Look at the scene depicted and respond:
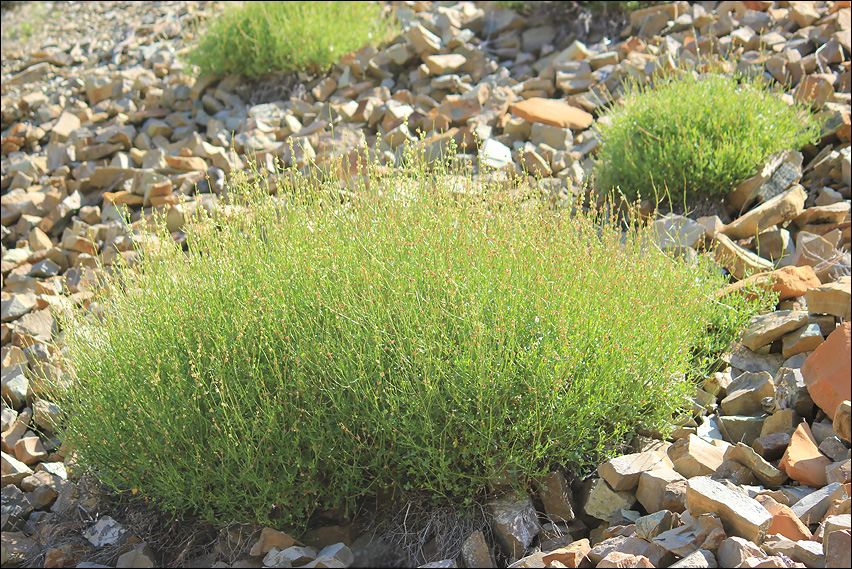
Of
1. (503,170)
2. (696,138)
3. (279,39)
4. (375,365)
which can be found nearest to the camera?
(375,365)

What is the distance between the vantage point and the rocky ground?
2.36 m

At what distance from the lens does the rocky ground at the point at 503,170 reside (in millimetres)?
2363

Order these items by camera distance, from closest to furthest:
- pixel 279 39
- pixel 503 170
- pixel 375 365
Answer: pixel 375 365 < pixel 503 170 < pixel 279 39

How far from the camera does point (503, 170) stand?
440 centimetres

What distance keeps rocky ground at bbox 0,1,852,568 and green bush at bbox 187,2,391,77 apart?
0.48 feet

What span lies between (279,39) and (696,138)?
12.2ft

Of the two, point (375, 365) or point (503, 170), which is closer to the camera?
point (375, 365)

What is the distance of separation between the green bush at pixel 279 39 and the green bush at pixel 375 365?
3633 millimetres

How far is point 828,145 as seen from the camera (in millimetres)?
4336

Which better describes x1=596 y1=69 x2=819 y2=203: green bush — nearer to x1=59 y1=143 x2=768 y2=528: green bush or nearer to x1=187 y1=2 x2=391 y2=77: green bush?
x1=59 y1=143 x2=768 y2=528: green bush

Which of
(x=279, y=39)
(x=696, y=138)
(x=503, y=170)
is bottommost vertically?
(x=503, y=170)

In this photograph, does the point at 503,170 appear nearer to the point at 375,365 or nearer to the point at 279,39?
the point at 375,365

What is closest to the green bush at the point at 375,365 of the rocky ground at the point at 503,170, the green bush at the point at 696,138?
the rocky ground at the point at 503,170

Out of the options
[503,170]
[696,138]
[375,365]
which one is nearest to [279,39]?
[503,170]
